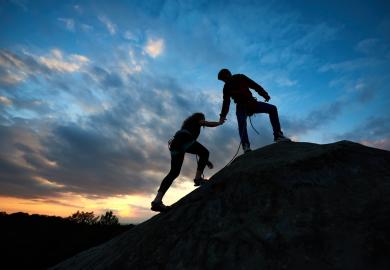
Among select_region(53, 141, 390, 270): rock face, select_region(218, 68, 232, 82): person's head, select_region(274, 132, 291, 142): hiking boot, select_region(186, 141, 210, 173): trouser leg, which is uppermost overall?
select_region(218, 68, 232, 82): person's head

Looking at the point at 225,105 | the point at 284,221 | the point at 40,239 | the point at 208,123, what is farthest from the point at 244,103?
the point at 40,239

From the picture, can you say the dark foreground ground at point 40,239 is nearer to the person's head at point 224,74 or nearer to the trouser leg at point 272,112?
the person's head at point 224,74

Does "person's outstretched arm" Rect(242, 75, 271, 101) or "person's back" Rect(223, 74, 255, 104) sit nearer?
"person's back" Rect(223, 74, 255, 104)

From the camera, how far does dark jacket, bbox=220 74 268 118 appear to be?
299 inches

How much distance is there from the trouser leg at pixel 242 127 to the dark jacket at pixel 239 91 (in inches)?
8.4

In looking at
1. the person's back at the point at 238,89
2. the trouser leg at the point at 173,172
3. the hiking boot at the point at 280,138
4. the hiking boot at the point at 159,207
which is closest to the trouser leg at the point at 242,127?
the person's back at the point at 238,89

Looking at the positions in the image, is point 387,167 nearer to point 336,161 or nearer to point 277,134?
point 336,161

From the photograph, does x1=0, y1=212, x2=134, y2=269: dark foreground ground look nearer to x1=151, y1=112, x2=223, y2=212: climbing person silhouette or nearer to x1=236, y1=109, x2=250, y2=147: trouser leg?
x1=151, y1=112, x2=223, y2=212: climbing person silhouette

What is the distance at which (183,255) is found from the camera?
4.13 m

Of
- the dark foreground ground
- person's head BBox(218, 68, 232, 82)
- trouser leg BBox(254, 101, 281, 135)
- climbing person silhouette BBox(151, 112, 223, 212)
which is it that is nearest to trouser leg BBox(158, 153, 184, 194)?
climbing person silhouette BBox(151, 112, 223, 212)

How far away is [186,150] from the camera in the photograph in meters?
6.36

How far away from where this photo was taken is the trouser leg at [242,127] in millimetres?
7590

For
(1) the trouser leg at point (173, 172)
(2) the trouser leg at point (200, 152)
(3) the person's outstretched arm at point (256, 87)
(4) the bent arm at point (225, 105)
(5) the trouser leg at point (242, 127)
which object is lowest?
(1) the trouser leg at point (173, 172)

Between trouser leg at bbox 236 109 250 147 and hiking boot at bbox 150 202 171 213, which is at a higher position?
trouser leg at bbox 236 109 250 147
